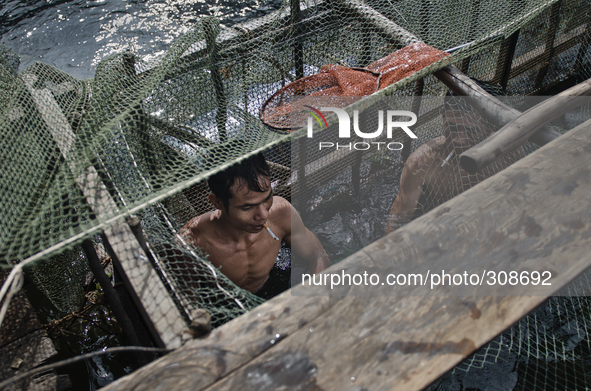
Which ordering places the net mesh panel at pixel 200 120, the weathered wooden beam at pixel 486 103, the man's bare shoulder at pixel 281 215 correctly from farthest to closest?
1. the man's bare shoulder at pixel 281 215
2. the weathered wooden beam at pixel 486 103
3. the net mesh panel at pixel 200 120

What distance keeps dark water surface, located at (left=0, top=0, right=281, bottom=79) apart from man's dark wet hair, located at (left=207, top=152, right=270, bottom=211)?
19.6 ft

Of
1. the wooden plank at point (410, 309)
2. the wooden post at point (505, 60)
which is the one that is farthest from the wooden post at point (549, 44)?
the wooden plank at point (410, 309)

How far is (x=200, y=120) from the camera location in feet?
10.9

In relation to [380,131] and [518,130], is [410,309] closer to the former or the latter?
A: [518,130]

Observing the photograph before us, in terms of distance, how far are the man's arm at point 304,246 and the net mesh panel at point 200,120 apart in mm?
543

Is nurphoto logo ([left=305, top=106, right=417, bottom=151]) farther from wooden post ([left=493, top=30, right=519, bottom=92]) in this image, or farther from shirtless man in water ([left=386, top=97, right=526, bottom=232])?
wooden post ([left=493, top=30, right=519, bottom=92])

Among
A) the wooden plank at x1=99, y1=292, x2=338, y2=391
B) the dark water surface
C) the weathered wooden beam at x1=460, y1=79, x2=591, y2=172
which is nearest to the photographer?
the wooden plank at x1=99, y1=292, x2=338, y2=391

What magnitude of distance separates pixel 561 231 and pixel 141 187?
6.23 ft

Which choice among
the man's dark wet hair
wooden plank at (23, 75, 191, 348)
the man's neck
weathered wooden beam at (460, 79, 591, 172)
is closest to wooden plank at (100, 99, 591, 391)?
wooden plank at (23, 75, 191, 348)

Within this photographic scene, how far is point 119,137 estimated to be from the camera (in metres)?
2.24

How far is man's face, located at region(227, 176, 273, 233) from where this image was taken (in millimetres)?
2764

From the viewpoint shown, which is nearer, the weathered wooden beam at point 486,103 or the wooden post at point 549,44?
the weathered wooden beam at point 486,103

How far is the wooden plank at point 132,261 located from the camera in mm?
1374

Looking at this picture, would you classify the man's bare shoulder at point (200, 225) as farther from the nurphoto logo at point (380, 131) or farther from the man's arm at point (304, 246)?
the nurphoto logo at point (380, 131)
